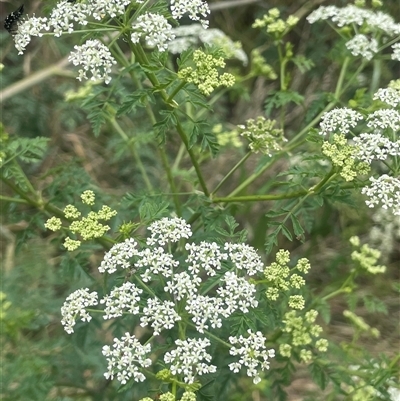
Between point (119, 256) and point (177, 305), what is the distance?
0.39 meters

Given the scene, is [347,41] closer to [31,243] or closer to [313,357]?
[313,357]

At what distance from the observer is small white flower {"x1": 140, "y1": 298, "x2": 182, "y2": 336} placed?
2.39 m

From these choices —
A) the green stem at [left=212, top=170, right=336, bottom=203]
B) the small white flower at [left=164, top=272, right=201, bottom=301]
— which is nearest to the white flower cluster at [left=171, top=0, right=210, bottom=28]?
the green stem at [left=212, top=170, right=336, bottom=203]

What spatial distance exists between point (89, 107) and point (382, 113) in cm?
163

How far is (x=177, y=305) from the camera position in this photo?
2588 millimetres

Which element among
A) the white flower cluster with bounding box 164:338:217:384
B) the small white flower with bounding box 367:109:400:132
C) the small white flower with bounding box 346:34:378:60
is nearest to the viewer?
the white flower cluster with bounding box 164:338:217:384

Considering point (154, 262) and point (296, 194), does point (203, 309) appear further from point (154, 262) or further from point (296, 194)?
point (296, 194)

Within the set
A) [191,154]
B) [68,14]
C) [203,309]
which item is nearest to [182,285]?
[203,309]

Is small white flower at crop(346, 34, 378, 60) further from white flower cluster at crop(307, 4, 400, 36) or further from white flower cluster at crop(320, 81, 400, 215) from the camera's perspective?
white flower cluster at crop(320, 81, 400, 215)

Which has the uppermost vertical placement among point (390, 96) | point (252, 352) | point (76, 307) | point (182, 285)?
point (390, 96)

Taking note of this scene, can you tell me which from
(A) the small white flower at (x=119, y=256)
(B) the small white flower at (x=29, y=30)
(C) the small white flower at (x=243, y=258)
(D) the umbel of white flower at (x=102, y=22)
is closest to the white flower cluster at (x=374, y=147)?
(C) the small white flower at (x=243, y=258)

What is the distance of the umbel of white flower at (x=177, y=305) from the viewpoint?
2.35 m

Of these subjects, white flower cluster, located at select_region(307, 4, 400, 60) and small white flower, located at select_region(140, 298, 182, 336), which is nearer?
small white flower, located at select_region(140, 298, 182, 336)

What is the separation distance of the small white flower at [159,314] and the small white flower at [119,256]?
0.22 meters
